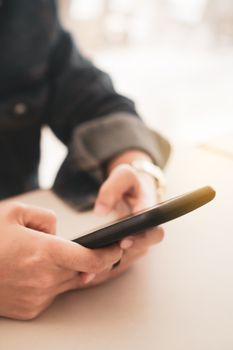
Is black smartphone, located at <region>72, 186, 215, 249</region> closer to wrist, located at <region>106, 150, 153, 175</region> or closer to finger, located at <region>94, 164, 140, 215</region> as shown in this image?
finger, located at <region>94, 164, 140, 215</region>

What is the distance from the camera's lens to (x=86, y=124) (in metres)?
0.64

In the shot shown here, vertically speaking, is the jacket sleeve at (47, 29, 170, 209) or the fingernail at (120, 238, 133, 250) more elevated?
the fingernail at (120, 238, 133, 250)

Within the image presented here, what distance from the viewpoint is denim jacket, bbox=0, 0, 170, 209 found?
682mm

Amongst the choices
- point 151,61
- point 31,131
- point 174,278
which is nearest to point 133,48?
point 151,61

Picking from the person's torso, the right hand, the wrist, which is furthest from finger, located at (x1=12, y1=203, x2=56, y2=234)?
the person's torso

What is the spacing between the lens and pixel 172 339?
0.32 meters

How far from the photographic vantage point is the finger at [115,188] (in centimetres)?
48

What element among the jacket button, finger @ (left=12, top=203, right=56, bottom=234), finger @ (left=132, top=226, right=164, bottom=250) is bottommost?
the jacket button

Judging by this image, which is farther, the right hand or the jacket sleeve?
the jacket sleeve

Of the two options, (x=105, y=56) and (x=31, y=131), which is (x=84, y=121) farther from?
(x=105, y=56)

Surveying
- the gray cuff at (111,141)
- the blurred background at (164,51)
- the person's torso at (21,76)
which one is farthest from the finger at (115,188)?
the blurred background at (164,51)

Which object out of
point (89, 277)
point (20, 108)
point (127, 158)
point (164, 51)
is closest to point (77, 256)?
point (89, 277)

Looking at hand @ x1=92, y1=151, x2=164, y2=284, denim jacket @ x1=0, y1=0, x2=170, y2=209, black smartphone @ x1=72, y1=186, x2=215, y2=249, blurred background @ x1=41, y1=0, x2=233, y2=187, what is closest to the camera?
black smartphone @ x1=72, y1=186, x2=215, y2=249

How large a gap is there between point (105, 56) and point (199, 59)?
552 millimetres
